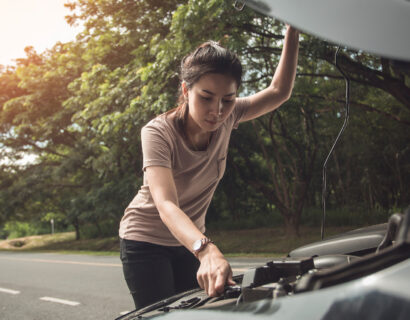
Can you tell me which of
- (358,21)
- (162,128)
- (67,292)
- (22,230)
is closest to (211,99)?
(162,128)

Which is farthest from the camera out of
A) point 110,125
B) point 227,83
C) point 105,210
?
point 105,210

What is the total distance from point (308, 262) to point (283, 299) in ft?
1.23

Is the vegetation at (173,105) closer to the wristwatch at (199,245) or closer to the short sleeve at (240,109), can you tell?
the short sleeve at (240,109)

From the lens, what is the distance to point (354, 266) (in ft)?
2.56

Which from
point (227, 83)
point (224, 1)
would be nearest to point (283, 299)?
point (227, 83)

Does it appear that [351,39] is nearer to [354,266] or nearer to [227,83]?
[354,266]

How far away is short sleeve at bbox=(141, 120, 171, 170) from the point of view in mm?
1651

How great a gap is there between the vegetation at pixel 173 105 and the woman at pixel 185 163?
333 centimetres

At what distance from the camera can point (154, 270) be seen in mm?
1933

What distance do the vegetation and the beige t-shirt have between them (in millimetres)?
3338

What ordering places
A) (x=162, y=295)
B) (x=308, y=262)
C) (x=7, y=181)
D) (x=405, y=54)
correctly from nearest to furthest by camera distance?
(x=405, y=54), (x=308, y=262), (x=162, y=295), (x=7, y=181)

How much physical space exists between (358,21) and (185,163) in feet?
4.00

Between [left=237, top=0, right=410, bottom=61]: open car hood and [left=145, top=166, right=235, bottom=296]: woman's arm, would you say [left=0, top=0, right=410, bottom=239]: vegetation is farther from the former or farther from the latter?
[left=237, top=0, right=410, bottom=61]: open car hood

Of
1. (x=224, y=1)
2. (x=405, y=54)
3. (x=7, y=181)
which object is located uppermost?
(x=224, y=1)
